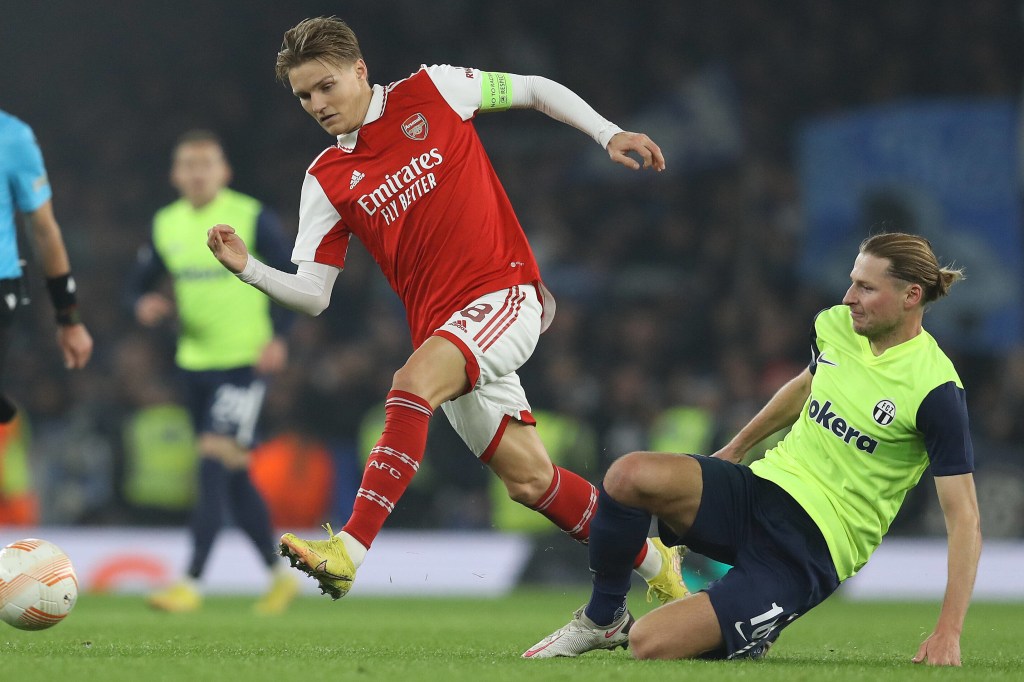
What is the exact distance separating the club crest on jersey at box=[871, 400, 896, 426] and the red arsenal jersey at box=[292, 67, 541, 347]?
1247mm

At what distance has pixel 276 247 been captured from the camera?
306 inches

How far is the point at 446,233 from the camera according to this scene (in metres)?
4.76

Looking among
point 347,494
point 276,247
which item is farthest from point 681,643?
point 347,494

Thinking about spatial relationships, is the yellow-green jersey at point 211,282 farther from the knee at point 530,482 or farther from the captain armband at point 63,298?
the knee at point 530,482

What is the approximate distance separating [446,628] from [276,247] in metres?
2.42

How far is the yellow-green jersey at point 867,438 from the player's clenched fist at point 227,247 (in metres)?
1.71

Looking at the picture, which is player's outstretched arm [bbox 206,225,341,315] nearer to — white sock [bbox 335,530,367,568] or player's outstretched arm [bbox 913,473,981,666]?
white sock [bbox 335,530,367,568]

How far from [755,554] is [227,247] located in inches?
71.8

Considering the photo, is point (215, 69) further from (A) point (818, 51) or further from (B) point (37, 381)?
(A) point (818, 51)

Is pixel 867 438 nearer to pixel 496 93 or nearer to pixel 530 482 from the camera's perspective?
pixel 530 482

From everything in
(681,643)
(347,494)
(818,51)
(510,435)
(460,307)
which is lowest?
(347,494)

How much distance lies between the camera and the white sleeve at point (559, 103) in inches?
190

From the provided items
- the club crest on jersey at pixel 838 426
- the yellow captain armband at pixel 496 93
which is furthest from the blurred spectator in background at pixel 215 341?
the club crest on jersey at pixel 838 426

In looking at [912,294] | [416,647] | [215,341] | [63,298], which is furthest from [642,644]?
[215,341]
